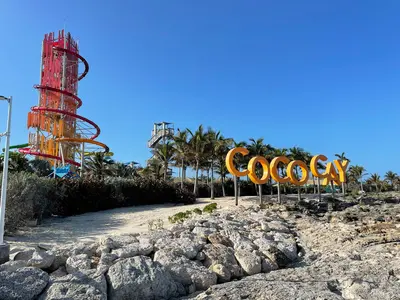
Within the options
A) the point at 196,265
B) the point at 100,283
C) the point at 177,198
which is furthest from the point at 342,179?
the point at 100,283

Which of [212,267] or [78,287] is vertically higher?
[78,287]

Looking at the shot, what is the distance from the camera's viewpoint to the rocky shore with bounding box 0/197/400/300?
21.8ft

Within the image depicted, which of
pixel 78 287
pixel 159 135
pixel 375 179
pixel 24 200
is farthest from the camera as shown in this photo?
pixel 375 179

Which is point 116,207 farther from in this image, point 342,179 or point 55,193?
point 342,179

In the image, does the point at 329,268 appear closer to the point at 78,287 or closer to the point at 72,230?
the point at 78,287

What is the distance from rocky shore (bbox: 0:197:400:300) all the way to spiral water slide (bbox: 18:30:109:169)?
2867cm

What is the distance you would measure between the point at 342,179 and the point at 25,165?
30.1 metres

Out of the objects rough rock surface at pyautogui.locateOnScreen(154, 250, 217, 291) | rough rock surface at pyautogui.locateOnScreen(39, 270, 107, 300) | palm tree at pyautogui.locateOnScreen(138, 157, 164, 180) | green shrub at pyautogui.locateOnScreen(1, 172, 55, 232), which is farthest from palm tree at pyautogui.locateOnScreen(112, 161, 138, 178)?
rough rock surface at pyautogui.locateOnScreen(39, 270, 107, 300)

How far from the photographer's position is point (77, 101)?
4516cm

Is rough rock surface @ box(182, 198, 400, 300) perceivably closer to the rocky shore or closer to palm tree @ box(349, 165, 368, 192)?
the rocky shore

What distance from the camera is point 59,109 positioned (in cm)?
4153

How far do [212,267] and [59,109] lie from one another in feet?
125

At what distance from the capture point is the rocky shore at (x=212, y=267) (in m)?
6.64

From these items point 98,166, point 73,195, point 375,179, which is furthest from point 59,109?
Result: point 375,179
